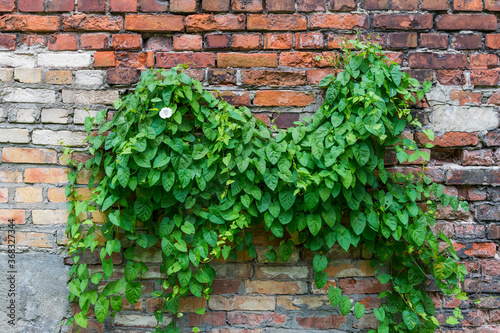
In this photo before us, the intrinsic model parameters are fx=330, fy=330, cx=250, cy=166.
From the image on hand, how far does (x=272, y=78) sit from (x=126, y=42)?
0.69 meters

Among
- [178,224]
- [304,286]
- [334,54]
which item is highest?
[334,54]

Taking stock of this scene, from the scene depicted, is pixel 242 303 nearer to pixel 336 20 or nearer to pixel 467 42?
pixel 336 20

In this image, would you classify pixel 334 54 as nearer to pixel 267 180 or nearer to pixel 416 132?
pixel 416 132

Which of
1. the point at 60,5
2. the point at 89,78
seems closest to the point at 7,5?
the point at 60,5

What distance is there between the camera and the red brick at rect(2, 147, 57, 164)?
5.04 feet

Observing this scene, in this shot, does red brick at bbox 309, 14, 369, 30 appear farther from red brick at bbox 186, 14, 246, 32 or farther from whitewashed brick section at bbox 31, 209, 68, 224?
whitewashed brick section at bbox 31, 209, 68, 224

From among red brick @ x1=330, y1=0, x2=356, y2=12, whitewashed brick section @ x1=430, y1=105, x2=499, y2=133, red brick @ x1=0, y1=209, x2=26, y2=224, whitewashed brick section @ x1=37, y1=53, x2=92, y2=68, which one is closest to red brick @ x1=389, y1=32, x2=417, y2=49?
red brick @ x1=330, y1=0, x2=356, y2=12

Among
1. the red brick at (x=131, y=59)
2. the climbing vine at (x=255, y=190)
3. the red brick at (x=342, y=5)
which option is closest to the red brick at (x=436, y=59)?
the climbing vine at (x=255, y=190)

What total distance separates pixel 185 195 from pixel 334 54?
3.05ft

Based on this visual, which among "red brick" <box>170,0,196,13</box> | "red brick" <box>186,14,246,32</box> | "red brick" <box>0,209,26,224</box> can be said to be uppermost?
"red brick" <box>170,0,196,13</box>

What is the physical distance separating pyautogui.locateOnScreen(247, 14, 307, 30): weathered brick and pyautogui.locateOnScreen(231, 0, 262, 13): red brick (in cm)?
3

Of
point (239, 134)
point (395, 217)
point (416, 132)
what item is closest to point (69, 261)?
point (239, 134)

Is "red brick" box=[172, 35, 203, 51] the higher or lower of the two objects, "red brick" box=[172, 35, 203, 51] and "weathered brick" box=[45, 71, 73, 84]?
the higher

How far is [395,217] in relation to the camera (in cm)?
143
